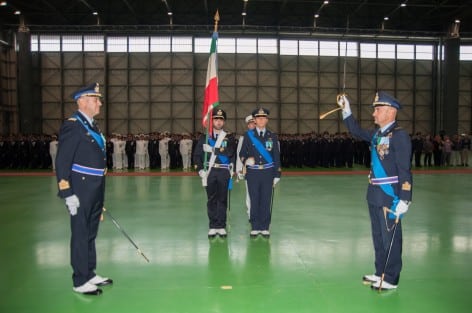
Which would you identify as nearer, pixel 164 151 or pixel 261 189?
pixel 261 189

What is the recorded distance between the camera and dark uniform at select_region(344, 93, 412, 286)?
392cm

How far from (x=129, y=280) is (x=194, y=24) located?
82.0ft

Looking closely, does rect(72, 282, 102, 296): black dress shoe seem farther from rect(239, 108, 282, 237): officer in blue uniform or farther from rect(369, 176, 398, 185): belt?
rect(369, 176, 398, 185): belt

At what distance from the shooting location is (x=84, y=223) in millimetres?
3951

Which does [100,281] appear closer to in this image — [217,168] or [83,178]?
[83,178]

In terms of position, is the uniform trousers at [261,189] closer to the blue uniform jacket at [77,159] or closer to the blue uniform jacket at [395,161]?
the blue uniform jacket at [395,161]

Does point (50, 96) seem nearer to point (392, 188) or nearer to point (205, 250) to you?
point (205, 250)

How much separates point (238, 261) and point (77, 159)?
2.32m

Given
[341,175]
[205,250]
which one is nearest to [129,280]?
[205,250]

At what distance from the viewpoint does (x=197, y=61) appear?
27.0 m

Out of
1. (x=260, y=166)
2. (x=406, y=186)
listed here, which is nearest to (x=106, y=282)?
(x=260, y=166)

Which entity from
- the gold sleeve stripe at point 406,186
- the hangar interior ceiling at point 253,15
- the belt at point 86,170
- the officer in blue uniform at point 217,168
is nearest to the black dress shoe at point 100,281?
the belt at point 86,170

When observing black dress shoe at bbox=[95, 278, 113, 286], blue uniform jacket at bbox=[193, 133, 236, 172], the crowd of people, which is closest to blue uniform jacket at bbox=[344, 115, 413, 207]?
blue uniform jacket at bbox=[193, 133, 236, 172]

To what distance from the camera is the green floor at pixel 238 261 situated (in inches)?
153
